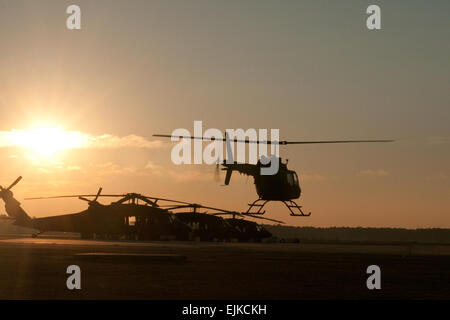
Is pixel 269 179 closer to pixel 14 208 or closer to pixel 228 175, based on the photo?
pixel 228 175

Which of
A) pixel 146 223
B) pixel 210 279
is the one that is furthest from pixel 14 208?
pixel 210 279

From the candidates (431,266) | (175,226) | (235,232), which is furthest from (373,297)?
(235,232)

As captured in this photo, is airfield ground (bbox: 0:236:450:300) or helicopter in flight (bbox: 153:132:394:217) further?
helicopter in flight (bbox: 153:132:394:217)

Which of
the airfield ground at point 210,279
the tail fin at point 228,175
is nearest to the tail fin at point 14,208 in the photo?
the tail fin at point 228,175

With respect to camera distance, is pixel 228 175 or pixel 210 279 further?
pixel 228 175

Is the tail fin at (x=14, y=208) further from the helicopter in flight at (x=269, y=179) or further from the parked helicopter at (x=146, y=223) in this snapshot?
the helicopter in flight at (x=269, y=179)

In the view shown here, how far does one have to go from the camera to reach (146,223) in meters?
71.9

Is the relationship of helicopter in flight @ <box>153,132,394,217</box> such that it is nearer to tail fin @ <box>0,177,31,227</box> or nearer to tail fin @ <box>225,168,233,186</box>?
tail fin @ <box>225,168,233,186</box>

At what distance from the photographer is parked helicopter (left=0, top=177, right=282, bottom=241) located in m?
71.5

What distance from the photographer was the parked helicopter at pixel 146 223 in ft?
235

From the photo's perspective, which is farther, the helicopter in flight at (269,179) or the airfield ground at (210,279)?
the helicopter in flight at (269,179)

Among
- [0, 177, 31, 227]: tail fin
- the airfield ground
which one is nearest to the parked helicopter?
[0, 177, 31, 227]: tail fin
